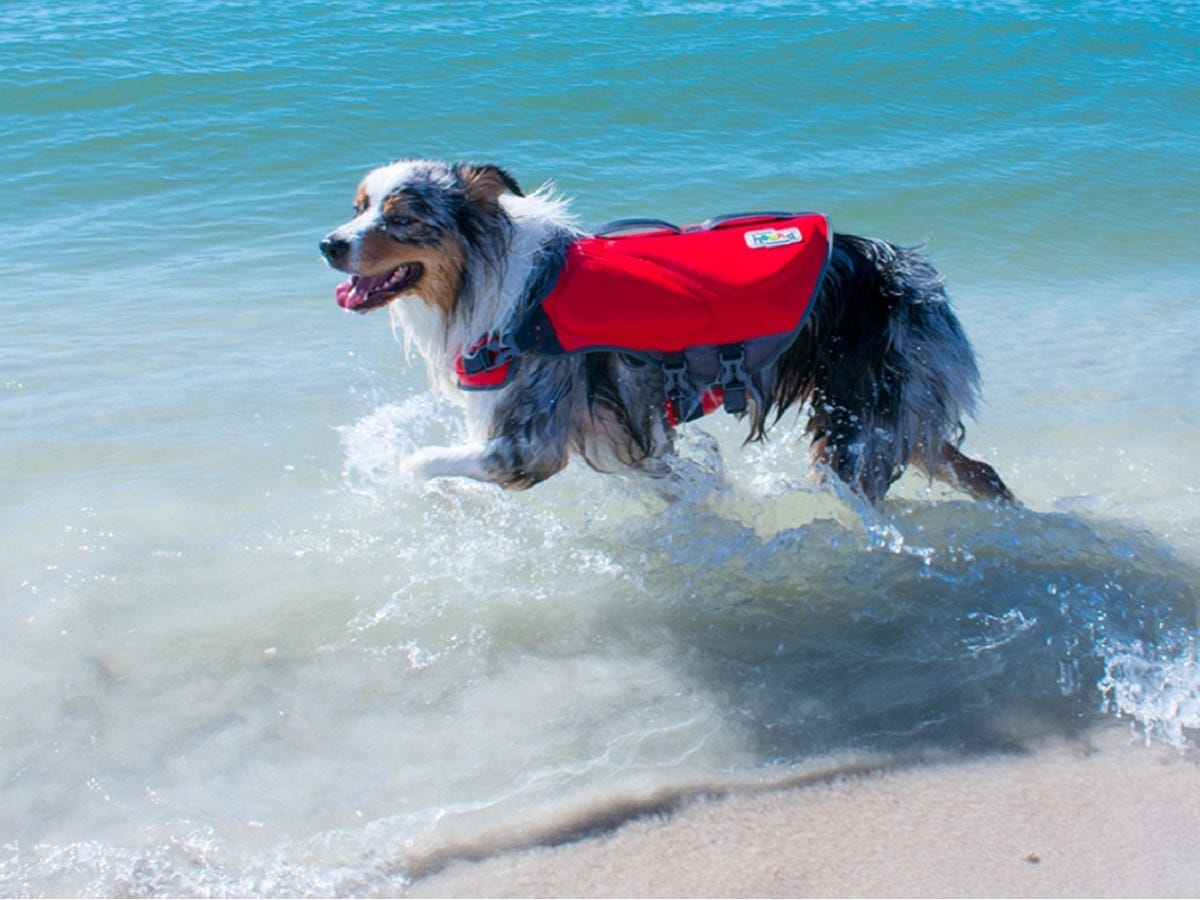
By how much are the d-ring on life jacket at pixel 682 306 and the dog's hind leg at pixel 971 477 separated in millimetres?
911

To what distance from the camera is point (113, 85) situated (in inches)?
449

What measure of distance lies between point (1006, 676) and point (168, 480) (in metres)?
3.27

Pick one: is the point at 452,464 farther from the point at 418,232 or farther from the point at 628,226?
the point at 628,226

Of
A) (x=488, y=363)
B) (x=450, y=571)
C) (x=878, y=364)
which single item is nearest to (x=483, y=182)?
(x=488, y=363)

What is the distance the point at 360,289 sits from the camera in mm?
3889

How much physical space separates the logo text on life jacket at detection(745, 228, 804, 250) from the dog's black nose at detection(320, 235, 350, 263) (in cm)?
136

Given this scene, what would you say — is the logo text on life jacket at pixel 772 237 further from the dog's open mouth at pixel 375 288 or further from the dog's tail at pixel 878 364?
the dog's open mouth at pixel 375 288

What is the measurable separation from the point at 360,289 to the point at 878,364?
1.77m

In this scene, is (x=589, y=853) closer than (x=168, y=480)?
Yes

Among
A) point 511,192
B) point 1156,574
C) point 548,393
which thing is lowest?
point 1156,574

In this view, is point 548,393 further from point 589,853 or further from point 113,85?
point 113,85

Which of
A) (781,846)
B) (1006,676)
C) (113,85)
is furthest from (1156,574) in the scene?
(113,85)

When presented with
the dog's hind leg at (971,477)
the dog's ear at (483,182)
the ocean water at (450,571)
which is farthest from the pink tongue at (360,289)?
the dog's hind leg at (971,477)

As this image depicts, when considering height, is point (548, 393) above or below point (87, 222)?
above
